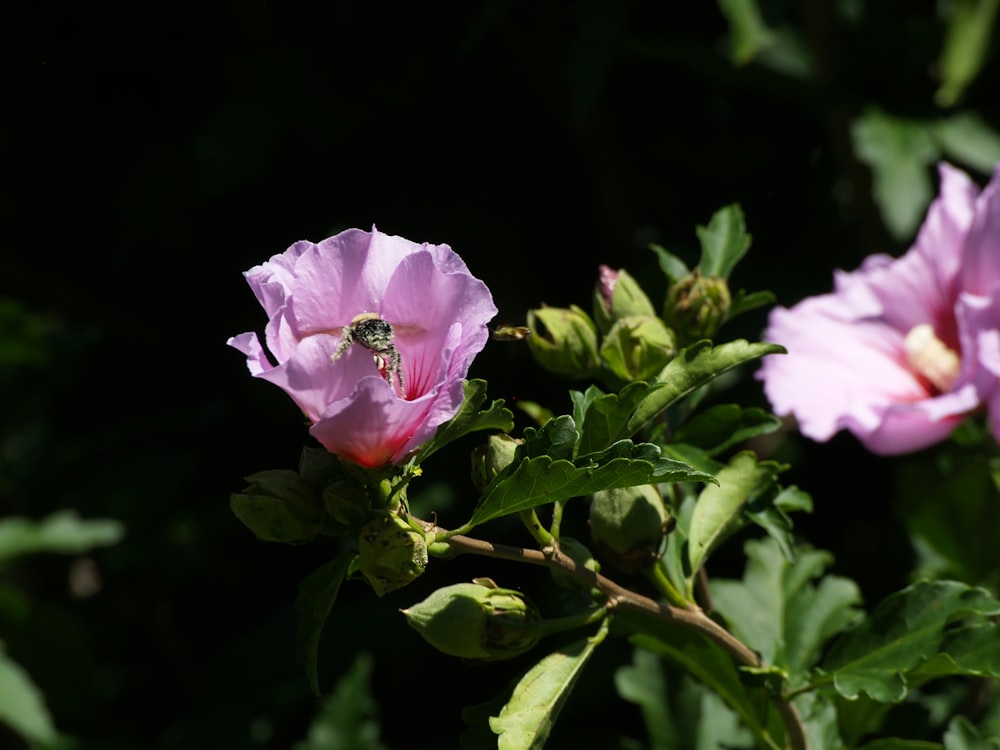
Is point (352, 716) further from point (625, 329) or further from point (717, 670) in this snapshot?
point (625, 329)

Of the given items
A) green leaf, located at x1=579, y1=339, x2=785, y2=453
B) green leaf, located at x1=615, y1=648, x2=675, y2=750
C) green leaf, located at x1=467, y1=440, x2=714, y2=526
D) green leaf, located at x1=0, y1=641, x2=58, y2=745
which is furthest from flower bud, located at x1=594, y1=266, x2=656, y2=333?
green leaf, located at x1=0, y1=641, x2=58, y2=745

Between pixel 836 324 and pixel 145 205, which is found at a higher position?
pixel 836 324

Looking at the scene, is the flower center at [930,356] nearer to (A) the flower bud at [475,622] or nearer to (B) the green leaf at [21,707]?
(A) the flower bud at [475,622]

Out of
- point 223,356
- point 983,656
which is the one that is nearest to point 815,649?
point 983,656

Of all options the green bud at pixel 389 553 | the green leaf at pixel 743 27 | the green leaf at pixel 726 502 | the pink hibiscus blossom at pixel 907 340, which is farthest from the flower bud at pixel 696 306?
the green leaf at pixel 743 27

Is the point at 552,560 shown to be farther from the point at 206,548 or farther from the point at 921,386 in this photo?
the point at 206,548

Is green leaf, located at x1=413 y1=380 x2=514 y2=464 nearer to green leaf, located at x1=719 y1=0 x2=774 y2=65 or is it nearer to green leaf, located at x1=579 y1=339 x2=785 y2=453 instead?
green leaf, located at x1=579 y1=339 x2=785 y2=453
